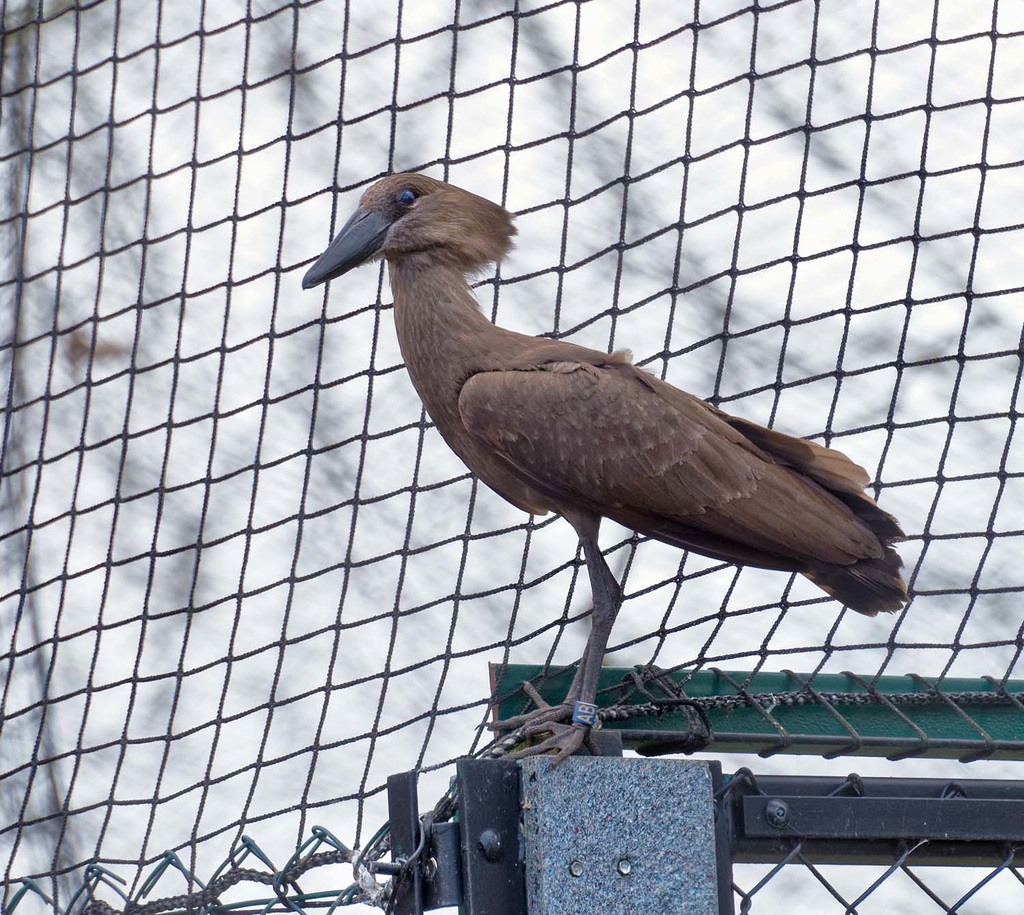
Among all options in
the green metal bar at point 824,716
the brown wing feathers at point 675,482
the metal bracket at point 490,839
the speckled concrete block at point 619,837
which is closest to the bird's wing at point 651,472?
the brown wing feathers at point 675,482

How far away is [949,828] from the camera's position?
2.22 meters

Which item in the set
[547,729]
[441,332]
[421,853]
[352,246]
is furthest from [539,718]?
[352,246]

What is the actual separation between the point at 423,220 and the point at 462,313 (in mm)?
296

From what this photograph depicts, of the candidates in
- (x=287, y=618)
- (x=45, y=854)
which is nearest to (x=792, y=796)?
(x=287, y=618)

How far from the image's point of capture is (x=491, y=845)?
6.37 feet

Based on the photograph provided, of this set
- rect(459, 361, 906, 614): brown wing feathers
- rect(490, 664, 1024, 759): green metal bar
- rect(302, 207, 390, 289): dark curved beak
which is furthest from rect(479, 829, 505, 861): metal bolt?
rect(302, 207, 390, 289): dark curved beak

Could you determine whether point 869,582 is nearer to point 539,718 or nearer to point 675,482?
point 675,482

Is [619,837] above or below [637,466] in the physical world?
above

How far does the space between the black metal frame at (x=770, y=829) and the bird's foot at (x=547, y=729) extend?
268mm

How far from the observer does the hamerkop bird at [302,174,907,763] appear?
2811 mm

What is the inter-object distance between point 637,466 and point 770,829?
2.88 ft

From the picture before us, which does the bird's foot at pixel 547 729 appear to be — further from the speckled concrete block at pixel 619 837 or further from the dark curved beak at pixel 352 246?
the dark curved beak at pixel 352 246

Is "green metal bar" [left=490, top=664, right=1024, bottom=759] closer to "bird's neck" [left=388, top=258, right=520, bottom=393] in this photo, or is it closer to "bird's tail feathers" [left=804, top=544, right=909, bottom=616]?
"bird's tail feathers" [left=804, top=544, right=909, bottom=616]

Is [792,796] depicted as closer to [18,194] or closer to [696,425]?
[696,425]
